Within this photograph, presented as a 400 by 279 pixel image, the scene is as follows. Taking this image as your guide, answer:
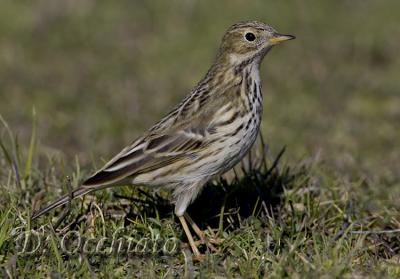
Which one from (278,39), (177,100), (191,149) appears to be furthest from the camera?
(177,100)

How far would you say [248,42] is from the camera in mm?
6852

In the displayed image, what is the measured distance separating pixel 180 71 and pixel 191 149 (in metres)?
6.27

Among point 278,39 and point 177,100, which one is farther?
point 177,100

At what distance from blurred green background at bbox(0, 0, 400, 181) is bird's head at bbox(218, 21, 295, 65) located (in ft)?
7.79

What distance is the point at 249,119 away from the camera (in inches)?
247

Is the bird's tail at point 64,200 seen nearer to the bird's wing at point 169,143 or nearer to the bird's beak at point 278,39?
the bird's wing at point 169,143

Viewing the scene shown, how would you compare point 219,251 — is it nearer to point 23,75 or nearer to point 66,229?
point 66,229

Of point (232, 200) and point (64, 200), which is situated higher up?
point (64, 200)

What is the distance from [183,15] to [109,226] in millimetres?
7736

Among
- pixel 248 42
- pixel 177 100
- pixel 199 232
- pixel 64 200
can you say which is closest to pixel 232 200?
pixel 199 232

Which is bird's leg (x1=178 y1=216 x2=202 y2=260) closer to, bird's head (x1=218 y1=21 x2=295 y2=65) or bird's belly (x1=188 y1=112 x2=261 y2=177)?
bird's belly (x1=188 y1=112 x2=261 y2=177)

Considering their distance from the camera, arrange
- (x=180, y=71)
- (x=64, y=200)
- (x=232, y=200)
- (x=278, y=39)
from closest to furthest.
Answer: (x=64, y=200) → (x=278, y=39) → (x=232, y=200) → (x=180, y=71)

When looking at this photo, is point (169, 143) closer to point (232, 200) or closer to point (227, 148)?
point (227, 148)

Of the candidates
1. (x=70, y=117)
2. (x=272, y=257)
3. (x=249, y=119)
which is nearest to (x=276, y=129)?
(x=70, y=117)
